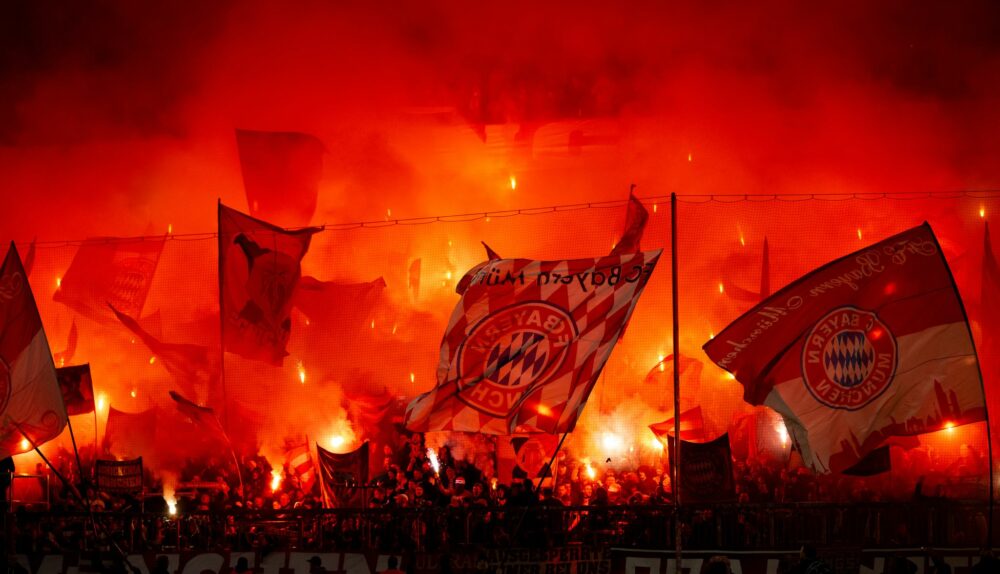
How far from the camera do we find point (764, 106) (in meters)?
20.4

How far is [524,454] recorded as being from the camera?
17719mm

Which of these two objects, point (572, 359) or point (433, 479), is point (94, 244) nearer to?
point (433, 479)

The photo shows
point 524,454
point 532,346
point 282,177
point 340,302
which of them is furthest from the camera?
point 282,177

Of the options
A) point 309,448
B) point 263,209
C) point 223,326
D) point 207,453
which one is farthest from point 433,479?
point 263,209

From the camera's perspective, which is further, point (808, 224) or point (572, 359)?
point (808, 224)

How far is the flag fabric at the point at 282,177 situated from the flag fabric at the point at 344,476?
6464 millimetres

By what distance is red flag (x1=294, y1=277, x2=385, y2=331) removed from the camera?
782 inches

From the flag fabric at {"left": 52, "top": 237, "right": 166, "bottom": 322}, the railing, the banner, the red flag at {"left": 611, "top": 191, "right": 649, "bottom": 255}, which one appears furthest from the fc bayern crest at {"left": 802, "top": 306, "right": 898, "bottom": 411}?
the flag fabric at {"left": 52, "top": 237, "right": 166, "bottom": 322}

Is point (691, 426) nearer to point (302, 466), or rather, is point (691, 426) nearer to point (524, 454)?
point (524, 454)

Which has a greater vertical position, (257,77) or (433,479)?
(257,77)

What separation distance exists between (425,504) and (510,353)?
3829mm

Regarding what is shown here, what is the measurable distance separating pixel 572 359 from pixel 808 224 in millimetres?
10390

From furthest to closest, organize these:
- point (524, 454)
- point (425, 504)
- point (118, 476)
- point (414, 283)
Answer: point (414, 283), point (524, 454), point (118, 476), point (425, 504)

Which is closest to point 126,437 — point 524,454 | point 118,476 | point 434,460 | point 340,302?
point 340,302
